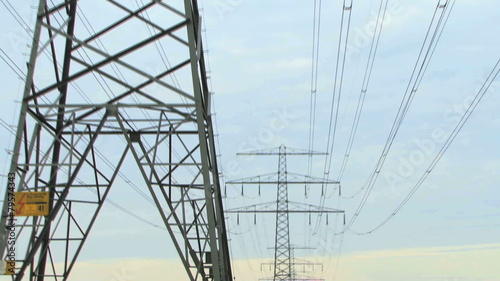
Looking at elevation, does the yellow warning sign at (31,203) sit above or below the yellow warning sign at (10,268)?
above

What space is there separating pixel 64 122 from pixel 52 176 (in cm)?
158

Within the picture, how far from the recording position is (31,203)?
17750 mm

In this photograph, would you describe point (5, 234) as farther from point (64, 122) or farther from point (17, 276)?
point (64, 122)

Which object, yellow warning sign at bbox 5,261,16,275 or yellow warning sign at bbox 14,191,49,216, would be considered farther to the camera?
yellow warning sign at bbox 5,261,16,275

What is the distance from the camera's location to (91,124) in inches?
816

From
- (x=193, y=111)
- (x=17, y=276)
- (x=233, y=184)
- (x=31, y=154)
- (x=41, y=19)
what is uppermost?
(x=233, y=184)

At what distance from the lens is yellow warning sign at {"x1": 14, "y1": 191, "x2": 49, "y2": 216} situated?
693 inches

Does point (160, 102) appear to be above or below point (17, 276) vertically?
above

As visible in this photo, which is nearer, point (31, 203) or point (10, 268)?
point (31, 203)

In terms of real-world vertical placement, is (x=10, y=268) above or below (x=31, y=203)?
below

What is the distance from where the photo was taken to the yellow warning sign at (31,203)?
17.6 meters

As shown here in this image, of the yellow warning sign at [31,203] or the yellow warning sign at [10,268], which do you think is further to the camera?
the yellow warning sign at [10,268]

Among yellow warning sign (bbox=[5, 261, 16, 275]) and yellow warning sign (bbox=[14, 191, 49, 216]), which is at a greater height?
yellow warning sign (bbox=[14, 191, 49, 216])

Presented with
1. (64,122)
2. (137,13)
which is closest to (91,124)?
(64,122)
